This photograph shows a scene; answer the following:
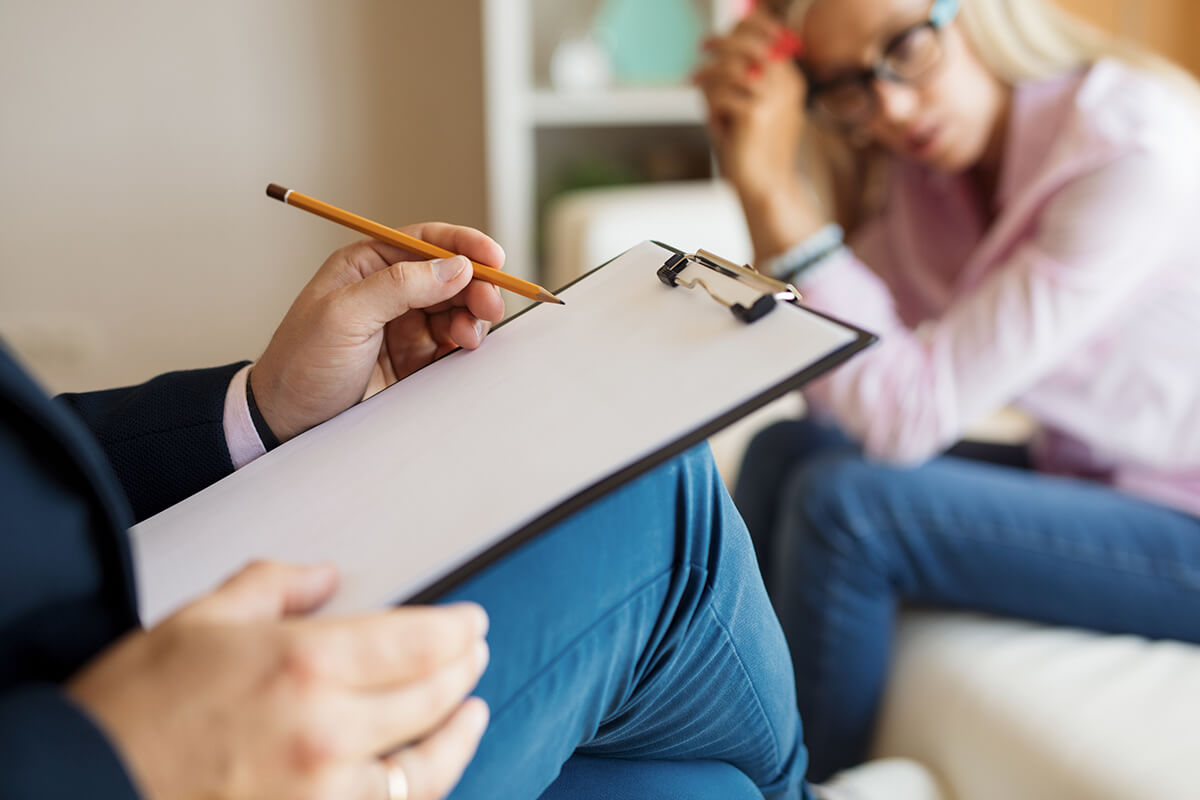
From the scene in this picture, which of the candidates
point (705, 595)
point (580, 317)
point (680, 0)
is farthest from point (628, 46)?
point (705, 595)

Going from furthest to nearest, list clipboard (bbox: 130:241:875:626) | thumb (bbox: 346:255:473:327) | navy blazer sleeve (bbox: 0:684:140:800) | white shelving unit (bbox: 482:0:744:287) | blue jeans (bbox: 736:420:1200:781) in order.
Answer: white shelving unit (bbox: 482:0:744:287), blue jeans (bbox: 736:420:1200:781), thumb (bbox: 346:255:473:327), clipboard (bbox: 130:241:875:626), navy blazer sleeve (bbox: 0:684:140:800)

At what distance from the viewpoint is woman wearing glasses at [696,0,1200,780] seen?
846mm

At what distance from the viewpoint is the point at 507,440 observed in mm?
420

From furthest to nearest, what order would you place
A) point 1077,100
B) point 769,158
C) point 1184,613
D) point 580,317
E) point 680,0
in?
point 680,0, point 769,158, point 1077,100, point 1184,613, point 580,317

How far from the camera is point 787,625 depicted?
2.92 feet

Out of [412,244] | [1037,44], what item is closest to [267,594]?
[412,244]

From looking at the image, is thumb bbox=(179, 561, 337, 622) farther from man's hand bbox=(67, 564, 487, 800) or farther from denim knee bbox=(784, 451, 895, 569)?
denim knee bbox=(784, 451, 895, 569)

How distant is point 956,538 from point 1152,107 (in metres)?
0.45

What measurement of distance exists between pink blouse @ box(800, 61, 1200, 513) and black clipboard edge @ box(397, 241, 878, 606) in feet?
1.68

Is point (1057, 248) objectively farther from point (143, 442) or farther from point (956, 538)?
point (143, 442)

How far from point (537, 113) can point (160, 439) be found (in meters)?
1.50

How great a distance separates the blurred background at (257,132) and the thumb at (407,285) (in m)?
1.35

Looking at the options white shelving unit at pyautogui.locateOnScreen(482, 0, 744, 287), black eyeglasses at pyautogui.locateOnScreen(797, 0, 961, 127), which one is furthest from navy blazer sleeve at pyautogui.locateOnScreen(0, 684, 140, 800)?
white shelving unit at pyautogui.locateOnScreen(482, 0, 744, 287)

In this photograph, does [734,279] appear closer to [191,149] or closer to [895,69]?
[895,69]
